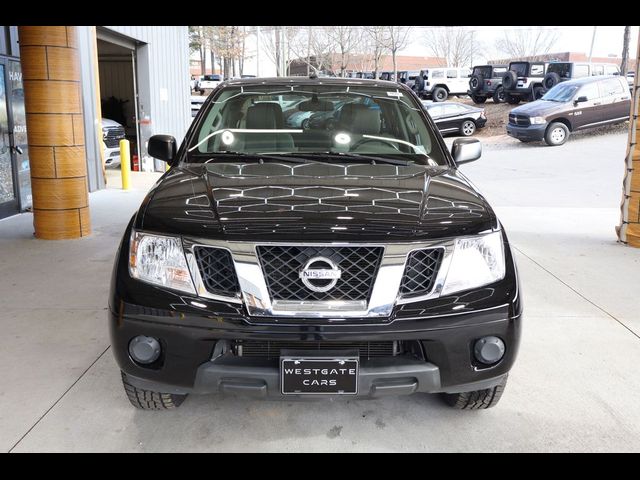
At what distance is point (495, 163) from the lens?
15.5m

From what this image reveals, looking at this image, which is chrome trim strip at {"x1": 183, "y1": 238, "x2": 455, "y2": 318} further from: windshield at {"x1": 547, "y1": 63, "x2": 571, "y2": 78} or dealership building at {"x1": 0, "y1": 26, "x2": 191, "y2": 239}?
windshield at {"x1": 547, "y1": 63, "x2": 571, "y2": 78}

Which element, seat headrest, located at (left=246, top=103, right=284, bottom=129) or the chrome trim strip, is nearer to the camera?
the chrome trim strip

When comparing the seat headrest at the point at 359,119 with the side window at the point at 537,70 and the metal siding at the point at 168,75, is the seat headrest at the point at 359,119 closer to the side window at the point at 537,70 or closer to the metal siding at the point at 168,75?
the metal siding at the point at 168,75

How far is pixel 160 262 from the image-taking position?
238 cm

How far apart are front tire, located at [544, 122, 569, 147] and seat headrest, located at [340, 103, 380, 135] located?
14990mm

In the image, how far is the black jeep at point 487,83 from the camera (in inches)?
936

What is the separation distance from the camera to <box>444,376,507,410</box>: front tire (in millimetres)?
2773

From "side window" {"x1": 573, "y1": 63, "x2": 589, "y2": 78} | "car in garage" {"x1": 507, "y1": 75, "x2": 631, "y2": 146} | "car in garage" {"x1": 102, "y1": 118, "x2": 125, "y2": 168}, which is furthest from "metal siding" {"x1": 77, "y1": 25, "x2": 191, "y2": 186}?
"side window" {"x1": 573, "y1": 63, "x2": 589, "y2": 78}

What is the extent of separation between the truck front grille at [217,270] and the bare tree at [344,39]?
109 feet

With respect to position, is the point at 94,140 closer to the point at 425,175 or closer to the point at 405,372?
the point at 425,175

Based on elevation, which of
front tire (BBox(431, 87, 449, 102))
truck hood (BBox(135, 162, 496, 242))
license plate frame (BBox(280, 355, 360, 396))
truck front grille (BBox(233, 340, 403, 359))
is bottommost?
license plate frame (BBox(280, 355, 360, 396))

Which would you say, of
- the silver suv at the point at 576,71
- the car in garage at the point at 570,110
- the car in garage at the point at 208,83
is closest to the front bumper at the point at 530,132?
the car in garage at the point at 570,110

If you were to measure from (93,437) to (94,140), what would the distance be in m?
8.55
